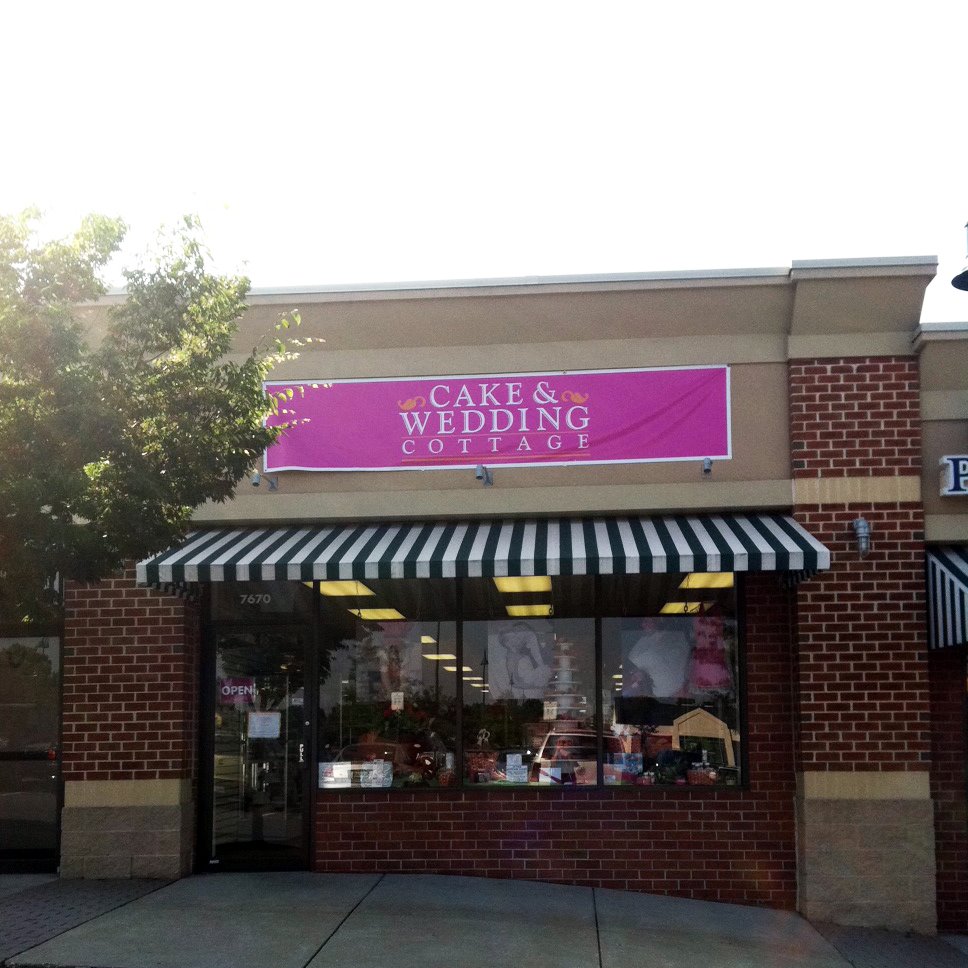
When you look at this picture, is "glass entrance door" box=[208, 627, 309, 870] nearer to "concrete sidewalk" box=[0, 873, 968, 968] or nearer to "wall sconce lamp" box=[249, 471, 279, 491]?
"concrete sidewalk" box=[0, 873, 968, 968]

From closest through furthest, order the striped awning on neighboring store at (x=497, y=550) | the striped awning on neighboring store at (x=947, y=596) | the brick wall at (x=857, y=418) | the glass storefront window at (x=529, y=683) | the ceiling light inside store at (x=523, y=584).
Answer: the striped awning on neighboring store at (x=497, y=550), the striped awning on neighboring store at (x=947, y=596), the brick wall at (x=857, y=418), the glass storefront window at (x=529, y=683), the ceiling light inside store at (x=523, y=584)

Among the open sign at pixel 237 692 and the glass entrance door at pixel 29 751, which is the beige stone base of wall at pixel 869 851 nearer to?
the open sign at pixel 237 692

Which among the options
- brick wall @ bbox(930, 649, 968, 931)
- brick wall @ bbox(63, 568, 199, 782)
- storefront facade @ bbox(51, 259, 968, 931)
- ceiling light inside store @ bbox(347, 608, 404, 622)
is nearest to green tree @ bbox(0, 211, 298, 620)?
storefront facade @ bbox(51, 259, 968, 931)

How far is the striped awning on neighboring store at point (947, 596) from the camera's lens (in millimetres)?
10172

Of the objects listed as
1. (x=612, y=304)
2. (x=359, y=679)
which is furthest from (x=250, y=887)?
(x=612, y=304)

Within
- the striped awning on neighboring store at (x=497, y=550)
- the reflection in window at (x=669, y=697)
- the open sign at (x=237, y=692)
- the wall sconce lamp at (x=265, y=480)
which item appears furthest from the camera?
the open sign at (x=237, y=692)

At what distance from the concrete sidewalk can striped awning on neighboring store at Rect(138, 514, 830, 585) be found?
270 cm

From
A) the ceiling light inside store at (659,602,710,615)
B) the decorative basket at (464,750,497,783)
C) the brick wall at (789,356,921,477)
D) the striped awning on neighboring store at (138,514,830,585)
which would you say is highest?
the brick wall at (789,356,921,477)

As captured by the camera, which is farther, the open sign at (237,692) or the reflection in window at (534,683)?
the open sign at (237,692)

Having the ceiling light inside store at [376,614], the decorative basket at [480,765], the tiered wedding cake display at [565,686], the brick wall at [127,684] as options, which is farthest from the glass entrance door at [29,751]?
the tiered wedding cake display at [565,686]

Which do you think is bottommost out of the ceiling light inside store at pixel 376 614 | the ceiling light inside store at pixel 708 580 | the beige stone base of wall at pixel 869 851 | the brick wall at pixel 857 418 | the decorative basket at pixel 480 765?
the beige stone base of wall at pixel 869 851

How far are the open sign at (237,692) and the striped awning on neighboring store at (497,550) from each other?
1462mm

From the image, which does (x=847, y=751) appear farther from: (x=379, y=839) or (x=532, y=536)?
(x=379, y=839)

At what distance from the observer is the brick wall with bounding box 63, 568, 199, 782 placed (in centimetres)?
1141
